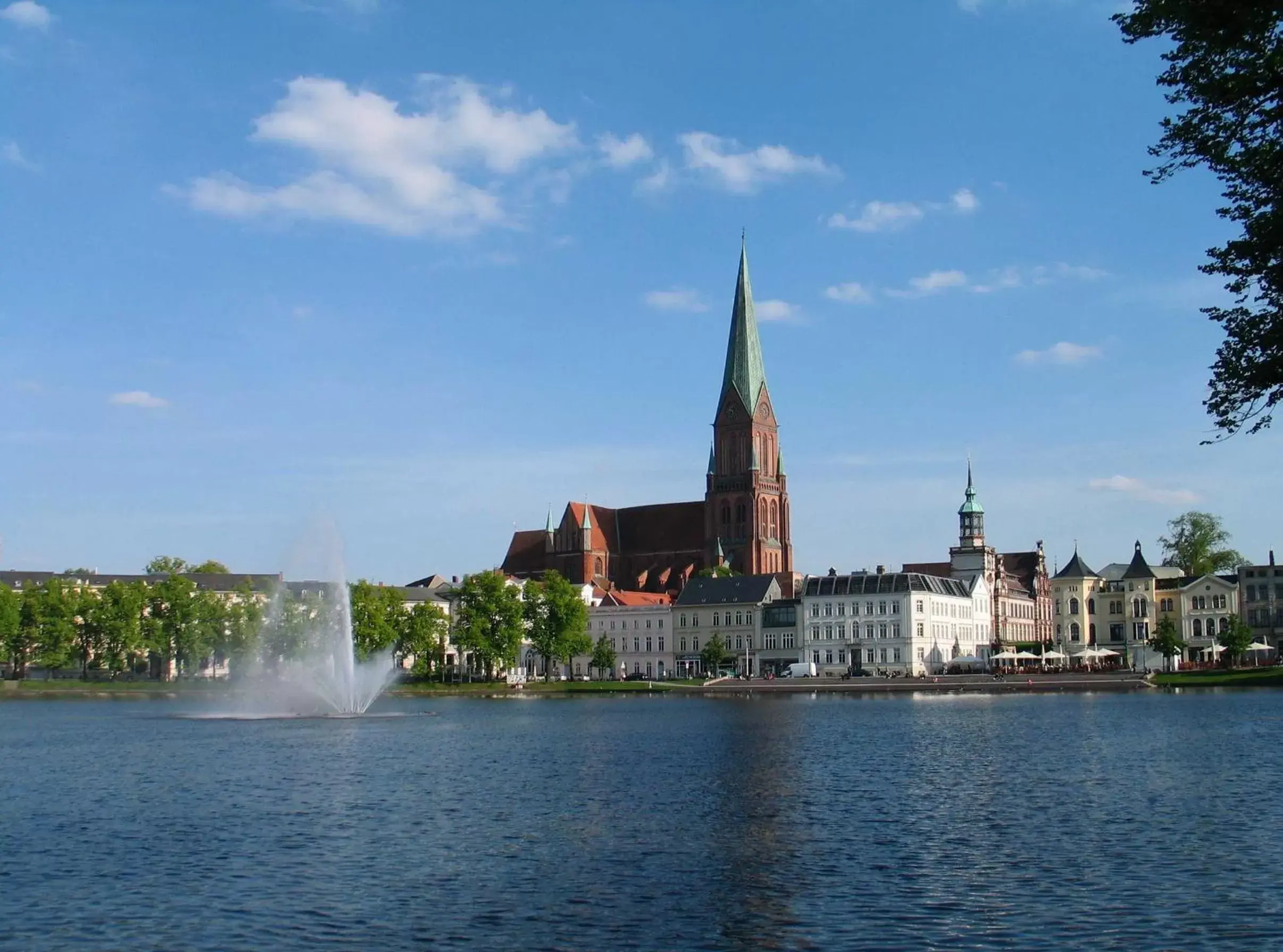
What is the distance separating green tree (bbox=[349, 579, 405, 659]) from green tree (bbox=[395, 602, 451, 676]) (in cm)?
100

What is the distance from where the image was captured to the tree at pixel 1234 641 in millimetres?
139625

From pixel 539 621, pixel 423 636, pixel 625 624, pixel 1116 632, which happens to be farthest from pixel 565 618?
pixel 1116 632

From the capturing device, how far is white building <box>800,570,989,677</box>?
158 metres

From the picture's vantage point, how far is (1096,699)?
103250mm

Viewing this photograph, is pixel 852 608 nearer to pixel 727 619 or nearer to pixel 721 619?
pixel 727 619

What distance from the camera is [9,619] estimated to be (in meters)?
133

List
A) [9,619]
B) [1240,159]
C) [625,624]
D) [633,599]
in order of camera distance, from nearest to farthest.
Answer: [1240,159] < [9,619] < [625,624] < [633,599]

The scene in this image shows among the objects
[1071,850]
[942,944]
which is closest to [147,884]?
[942,944]

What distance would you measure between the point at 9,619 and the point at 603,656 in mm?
64604

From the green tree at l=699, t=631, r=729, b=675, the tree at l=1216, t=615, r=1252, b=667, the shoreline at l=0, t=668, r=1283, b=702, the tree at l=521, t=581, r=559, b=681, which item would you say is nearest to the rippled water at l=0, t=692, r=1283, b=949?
the shoreline at l=0, t=668, r=1283, b=702

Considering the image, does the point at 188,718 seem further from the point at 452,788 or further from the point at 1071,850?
the point at 1071,850

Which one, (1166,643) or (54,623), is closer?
(54,623)

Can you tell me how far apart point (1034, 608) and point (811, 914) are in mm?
179303

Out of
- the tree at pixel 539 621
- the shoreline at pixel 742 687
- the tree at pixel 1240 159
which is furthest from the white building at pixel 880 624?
the tree at pixel 1240 159
